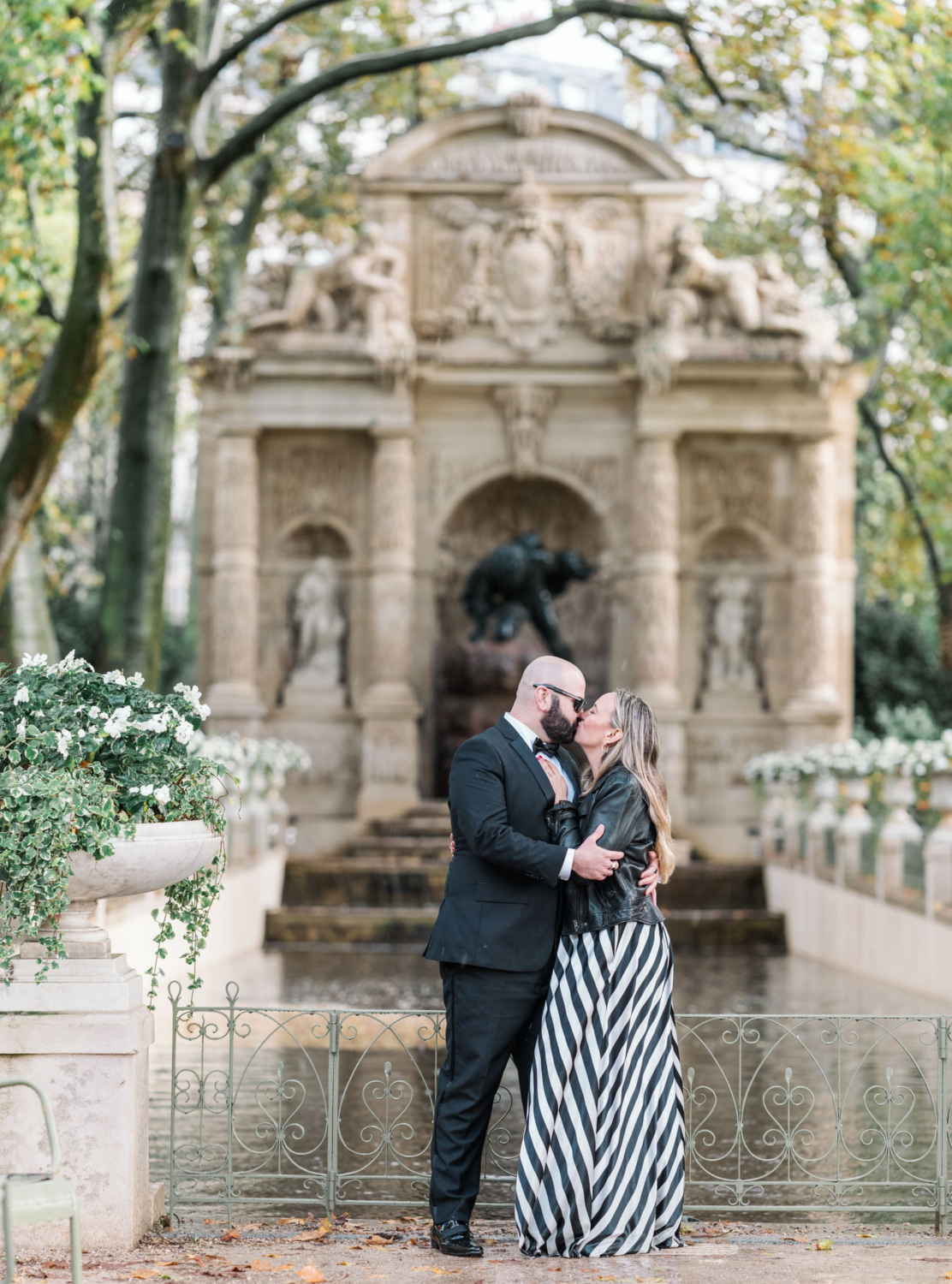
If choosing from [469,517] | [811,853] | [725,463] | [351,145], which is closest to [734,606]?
[725,463]

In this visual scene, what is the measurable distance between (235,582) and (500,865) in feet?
48.6

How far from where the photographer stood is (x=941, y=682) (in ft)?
84.8

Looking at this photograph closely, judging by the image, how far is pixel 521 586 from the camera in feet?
63.2

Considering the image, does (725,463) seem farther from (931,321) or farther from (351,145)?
(351,145)

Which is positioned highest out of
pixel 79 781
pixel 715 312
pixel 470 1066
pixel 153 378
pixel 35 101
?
pixel 715 312

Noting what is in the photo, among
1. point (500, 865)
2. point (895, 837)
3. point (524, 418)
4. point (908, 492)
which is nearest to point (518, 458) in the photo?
point (524, 418)

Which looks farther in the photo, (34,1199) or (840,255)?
(840,255)

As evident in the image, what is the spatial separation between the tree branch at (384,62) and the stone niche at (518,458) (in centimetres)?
481

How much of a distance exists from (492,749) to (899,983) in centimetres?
811

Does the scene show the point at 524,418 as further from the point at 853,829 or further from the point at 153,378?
the point at 853,829

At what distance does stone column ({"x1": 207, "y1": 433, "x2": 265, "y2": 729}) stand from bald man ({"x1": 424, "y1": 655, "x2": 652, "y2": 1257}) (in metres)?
14.5

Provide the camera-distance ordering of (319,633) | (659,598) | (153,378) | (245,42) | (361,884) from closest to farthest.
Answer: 1. (245,42)
2. (153,378)
3. (361,884)
4. (659,598)
5. (319,633)

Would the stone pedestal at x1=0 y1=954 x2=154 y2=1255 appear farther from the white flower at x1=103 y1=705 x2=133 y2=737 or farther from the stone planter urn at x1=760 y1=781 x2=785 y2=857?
the stone planter urn at x1=760 y1=781 x2=785 y2=857

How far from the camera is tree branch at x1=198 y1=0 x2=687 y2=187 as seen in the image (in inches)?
579
